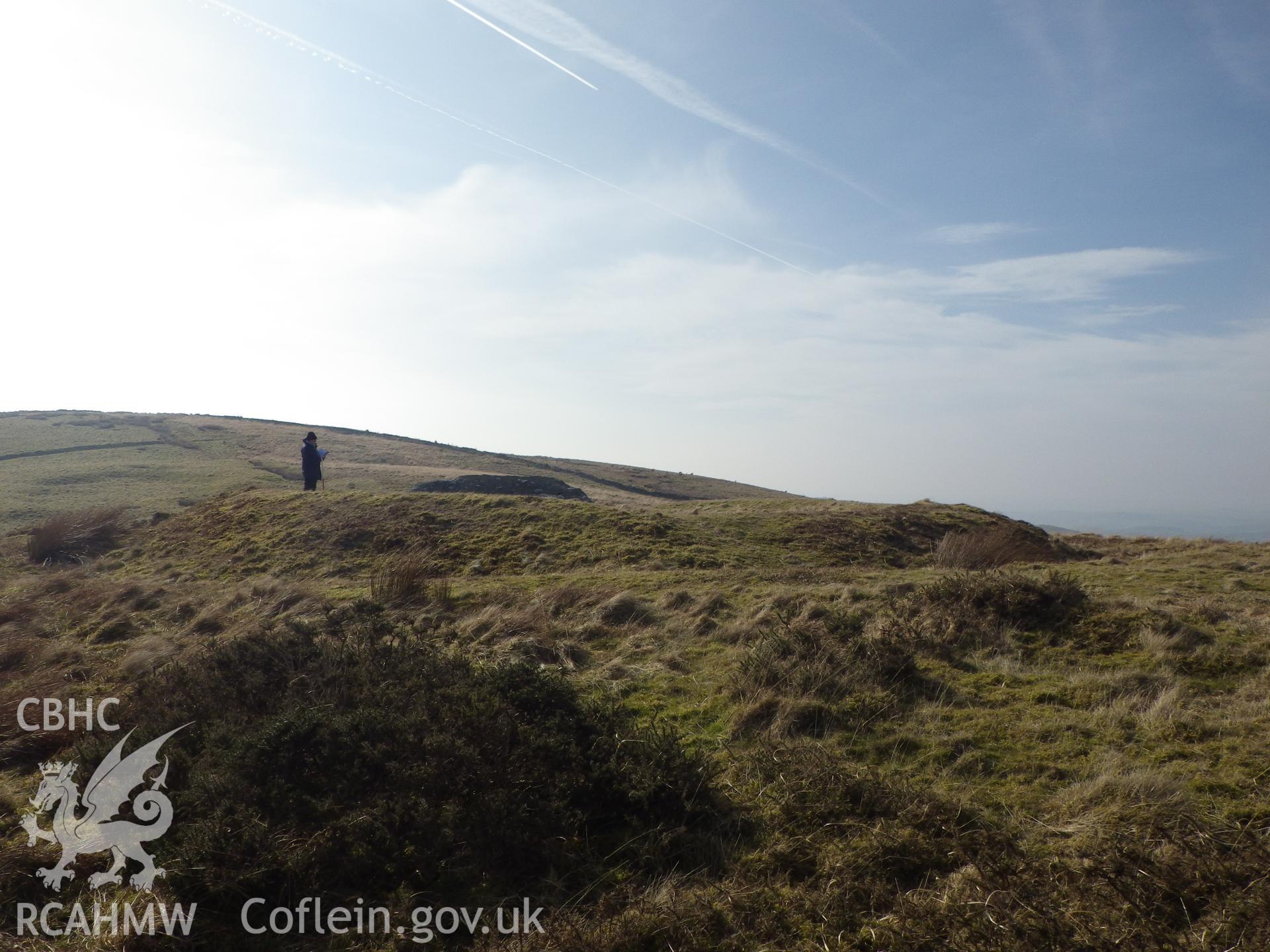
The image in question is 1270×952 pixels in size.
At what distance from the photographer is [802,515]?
2289 cm

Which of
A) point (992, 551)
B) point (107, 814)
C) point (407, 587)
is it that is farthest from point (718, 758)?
point (992, 551)

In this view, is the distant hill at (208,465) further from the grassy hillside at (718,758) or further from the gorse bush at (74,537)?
the grassy hillside at (718,758)

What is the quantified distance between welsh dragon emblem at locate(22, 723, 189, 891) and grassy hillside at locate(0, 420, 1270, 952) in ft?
0.37

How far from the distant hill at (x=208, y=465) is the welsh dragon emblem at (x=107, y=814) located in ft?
79.2

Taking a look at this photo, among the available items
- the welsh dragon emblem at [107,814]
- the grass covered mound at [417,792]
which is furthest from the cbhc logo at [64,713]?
the welsh dragon emblem at [107,814]

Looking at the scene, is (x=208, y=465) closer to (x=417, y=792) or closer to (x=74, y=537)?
(x=74, y=537)

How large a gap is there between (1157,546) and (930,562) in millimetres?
6191

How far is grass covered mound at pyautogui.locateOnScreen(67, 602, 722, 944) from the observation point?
165 inches

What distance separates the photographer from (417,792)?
4.66 m

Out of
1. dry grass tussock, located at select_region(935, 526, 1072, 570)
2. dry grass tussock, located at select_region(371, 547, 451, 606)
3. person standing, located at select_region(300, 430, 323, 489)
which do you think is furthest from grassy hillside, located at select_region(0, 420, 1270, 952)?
person standing, located at select_region(300, 430, 323, 489)

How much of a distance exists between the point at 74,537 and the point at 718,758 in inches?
855

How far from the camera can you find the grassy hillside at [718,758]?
383 centimetres

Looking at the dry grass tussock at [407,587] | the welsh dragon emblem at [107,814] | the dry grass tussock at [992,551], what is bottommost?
the welsh dragon emblem at [107,814]

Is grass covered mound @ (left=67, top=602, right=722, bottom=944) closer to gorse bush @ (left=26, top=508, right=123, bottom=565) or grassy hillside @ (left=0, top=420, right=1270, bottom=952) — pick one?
grassy hillside @ (left=0, top=420, right=1270, bottom=952)
